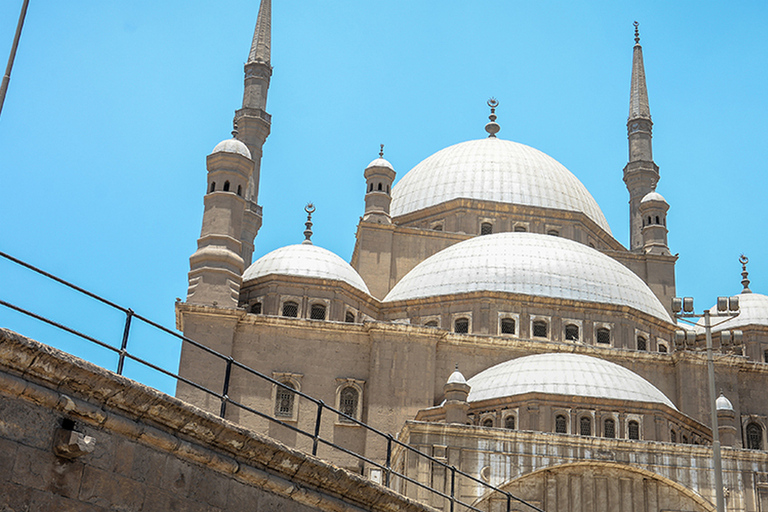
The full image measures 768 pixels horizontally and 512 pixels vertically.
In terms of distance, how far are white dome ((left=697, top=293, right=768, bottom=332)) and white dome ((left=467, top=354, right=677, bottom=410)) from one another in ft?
33.9

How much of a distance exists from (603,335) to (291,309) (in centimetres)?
860

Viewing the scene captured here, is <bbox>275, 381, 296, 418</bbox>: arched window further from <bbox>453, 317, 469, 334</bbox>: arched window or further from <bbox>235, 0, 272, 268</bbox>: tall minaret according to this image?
<bbox>235, 0, 272, 268</bbox>: tall minaret

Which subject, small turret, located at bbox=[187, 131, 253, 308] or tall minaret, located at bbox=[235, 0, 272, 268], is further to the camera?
tall minaret, located at bbox=[235, 0, 272, 268]

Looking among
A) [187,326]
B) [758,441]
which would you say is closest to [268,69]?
[187,326]

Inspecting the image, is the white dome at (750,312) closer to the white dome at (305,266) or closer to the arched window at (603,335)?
the arched window at (603,335)

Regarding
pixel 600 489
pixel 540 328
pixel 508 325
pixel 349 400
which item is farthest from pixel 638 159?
pixel 600 489

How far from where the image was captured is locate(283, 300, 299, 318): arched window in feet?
93.9

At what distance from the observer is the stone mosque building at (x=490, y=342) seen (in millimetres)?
21812

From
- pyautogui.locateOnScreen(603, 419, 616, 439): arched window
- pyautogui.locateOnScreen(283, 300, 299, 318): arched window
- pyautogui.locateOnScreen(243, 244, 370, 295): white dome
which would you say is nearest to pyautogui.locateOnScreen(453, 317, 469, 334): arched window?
pyautogui.locateOnScreen(243, 244, 370, 295): white dome

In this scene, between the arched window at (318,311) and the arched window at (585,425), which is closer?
the arched window at (585,425)

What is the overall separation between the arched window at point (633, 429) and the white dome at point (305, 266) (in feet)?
30.3

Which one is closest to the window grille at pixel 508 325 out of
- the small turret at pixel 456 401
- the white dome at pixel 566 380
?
the white dome at pixel 566 380

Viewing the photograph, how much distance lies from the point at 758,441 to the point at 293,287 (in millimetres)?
13058

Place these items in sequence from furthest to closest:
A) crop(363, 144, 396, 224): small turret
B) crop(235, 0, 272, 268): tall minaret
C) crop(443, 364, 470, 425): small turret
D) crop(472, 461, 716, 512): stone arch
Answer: crop(235, 0, 272, 268): tall minaret < crop(363, 144, 396, 224): small turret < crop(443, 364, 470, 425): small turret < crop(472, 461, 716, 512): stone arch
